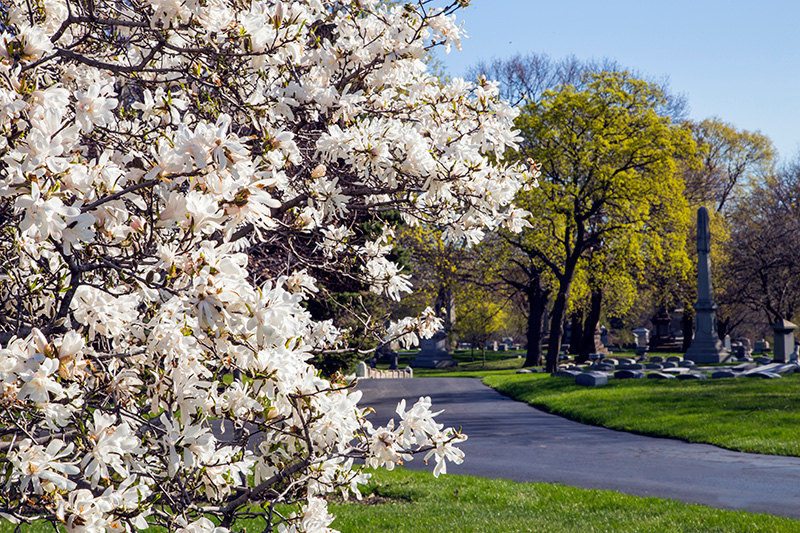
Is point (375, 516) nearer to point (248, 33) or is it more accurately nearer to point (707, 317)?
point (248, 33)

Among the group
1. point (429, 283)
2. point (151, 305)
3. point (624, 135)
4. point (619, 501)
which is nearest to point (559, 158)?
point (624, 135)

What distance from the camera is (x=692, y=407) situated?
50.3ft

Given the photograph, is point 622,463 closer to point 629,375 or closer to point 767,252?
point 629,375

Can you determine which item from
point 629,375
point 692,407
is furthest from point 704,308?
point 692,407

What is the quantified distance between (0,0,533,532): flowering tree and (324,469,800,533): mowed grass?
3.57 meters

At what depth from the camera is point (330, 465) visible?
3250mm

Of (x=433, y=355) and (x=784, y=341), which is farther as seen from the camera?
(x=433, y=355)

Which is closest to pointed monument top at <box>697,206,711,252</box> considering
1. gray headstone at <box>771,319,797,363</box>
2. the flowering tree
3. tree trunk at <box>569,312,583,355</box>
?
gray headstone at <box>771,319,797,363</box>

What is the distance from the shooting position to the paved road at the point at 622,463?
8438 millimetres

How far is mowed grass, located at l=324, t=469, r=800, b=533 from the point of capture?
22.1ft

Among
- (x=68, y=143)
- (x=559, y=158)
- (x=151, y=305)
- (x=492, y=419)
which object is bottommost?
(x=492, y=419)

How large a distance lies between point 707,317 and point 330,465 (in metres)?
31.0

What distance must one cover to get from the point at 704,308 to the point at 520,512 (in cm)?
2610

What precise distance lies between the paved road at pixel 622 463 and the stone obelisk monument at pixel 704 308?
57.9 ft
